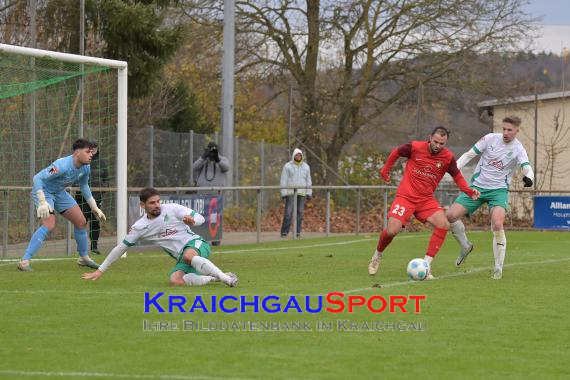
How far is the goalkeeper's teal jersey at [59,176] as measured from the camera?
1456 centimetres

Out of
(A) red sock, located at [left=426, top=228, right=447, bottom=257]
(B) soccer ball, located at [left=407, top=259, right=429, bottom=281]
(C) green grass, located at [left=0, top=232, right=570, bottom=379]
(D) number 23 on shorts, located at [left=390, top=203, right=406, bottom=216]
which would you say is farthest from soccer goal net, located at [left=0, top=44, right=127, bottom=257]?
(B) soccer ball, located at [left=407, top=259, right=429, bottom=281]

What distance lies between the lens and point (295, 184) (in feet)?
80.1

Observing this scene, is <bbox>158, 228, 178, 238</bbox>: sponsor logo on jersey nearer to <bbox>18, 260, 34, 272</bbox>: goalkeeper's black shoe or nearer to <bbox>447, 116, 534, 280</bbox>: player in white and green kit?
<bbox>18, 260, 34, 272</bbox>: goalkeeper's black shoe

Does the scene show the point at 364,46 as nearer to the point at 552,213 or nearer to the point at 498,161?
the point at 552,213

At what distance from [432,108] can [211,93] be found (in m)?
7.13

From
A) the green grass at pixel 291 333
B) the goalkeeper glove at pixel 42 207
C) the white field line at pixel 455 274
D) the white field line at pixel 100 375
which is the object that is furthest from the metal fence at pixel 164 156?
the white field line at pixel 100 375

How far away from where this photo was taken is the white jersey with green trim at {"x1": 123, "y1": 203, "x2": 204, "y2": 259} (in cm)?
1224

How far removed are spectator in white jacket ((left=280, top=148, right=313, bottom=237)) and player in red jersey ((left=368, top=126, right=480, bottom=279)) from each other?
31.5ft

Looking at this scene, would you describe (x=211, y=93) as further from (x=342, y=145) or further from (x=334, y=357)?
(x=334, y=357)

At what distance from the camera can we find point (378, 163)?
33.6 m

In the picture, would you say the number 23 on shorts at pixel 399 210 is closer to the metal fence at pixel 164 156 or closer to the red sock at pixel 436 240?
the red sock at pixel 436 240

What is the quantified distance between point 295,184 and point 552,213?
679cm

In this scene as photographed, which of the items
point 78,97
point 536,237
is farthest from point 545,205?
point 78,97

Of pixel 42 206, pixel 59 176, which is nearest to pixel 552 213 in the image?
pixel 59 176
